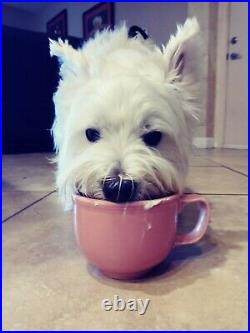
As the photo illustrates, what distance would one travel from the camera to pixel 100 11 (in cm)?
567

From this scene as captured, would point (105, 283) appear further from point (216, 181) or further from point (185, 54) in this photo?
point (216, 181)

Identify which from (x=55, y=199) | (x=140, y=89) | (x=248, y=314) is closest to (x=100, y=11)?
(x=55, y=199)

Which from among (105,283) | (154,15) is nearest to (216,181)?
(105,283)

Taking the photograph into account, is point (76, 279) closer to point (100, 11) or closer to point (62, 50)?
point (62, 50)

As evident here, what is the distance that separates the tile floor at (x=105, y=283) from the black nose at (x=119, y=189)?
0.18 metres

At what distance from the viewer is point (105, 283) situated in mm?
738

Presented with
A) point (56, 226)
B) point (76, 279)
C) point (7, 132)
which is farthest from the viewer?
point (7, 132)

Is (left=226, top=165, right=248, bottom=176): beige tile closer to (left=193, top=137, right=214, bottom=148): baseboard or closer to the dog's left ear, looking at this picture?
the dog's left ear

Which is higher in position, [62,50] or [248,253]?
[62,50]

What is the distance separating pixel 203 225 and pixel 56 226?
457 millimetres

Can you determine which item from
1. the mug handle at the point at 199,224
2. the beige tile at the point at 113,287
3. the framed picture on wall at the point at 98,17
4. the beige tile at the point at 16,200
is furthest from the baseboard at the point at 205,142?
the mug handle at the point at 199,224

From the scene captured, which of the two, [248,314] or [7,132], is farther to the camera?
[7,132]

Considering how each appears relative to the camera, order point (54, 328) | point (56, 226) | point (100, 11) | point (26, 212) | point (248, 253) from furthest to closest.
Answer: point (100, 11), point (26, 212), point (56, 226), point (248, 253), point (54, 328)

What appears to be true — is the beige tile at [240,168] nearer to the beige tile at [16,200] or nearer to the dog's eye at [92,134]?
the beige tile at [16,200]
